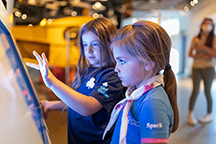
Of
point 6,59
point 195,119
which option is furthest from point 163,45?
point 195,119

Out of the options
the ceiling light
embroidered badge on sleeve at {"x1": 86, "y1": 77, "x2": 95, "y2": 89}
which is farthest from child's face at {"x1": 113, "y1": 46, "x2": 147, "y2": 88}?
the ceiling light

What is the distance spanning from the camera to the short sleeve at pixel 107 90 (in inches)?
32.6

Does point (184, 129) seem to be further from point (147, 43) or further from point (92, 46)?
point (147, 43)

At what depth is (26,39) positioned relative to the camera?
424cm

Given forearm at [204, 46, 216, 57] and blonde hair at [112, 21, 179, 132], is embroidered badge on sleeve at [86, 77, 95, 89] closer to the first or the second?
blonde hair at [112, 21, 179, 132]

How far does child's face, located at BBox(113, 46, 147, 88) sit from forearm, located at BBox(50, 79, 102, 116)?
0.19 m

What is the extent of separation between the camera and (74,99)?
27.9 inches

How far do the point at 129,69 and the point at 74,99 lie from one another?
23 centimetres

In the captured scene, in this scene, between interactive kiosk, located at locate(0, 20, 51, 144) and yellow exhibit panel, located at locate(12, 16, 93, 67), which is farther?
yellow exhibit panel, located at locate(12, 16, 93, 67)

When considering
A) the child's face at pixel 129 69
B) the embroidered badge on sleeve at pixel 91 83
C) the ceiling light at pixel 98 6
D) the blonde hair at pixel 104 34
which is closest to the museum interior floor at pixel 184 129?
the embroidered badge on sleeve at pixel 91 83

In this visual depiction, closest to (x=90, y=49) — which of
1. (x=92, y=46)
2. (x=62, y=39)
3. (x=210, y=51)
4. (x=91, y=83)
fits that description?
(x=92, y=46)

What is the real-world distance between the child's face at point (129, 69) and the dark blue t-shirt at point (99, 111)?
21 cm

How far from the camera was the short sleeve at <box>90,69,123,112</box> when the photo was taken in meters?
0.83

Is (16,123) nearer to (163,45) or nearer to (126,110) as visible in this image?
(126,110)
